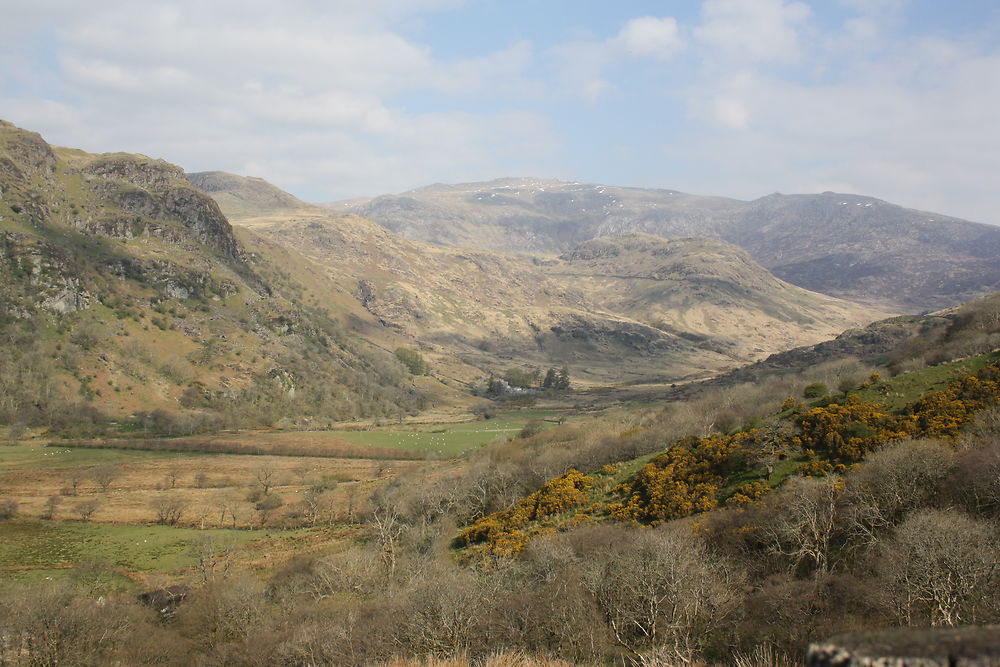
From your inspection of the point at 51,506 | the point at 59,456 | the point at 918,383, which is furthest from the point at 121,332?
the point at 918,383

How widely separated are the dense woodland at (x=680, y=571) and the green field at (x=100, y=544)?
7.76 m

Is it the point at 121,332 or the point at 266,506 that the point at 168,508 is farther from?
the point at 121,332

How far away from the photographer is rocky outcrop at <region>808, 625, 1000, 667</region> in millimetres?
3797

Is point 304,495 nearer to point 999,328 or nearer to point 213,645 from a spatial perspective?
point 213,645

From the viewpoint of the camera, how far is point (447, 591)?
26000 millimetres

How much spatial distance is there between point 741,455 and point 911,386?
1258 cm

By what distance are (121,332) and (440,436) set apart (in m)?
88.3

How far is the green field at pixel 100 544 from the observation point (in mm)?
57031

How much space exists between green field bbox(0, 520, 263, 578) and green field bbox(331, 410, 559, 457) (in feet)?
162

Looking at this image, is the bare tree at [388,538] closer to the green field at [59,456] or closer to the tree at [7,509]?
the tree at [7,509]

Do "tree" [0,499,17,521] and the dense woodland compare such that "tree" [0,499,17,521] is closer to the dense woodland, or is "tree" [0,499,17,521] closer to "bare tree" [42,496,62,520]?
"bare tree" [42,496,62,520]

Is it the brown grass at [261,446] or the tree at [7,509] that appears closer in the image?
the tree at [7,509]

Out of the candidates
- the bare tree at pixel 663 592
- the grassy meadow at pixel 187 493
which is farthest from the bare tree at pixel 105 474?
the bare tree at pixel 663 592

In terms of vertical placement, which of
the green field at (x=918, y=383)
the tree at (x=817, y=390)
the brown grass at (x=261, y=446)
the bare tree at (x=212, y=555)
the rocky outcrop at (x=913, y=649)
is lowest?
the brown grass at (x=261, y=446)
